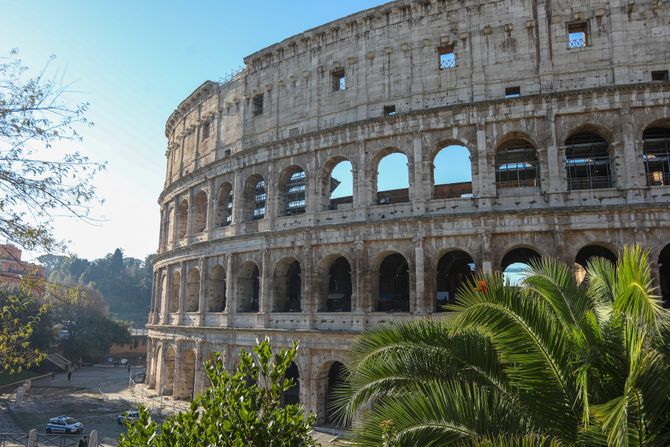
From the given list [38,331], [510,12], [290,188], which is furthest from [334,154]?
[38,331]

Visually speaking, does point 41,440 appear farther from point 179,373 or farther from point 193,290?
point 193,290

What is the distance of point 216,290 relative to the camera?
27.7 meters

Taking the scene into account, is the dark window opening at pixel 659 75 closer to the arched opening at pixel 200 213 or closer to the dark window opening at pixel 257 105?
the dark window opening at pixel 257 105

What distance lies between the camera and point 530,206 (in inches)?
762

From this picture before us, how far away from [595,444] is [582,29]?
19.6m

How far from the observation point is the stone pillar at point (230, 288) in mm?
25492

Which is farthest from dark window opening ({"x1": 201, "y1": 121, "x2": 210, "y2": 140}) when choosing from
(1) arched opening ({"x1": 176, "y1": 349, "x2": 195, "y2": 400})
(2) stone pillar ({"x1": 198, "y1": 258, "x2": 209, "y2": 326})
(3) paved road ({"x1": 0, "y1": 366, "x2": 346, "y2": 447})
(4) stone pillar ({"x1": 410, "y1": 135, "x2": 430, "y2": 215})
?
(3) paved road ({"x1": 0, "y1": 366, "x2": 346, "y2": 447})

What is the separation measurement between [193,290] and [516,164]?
62.9ft

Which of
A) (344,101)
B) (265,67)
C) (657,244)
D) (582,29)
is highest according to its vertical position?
(265,67)

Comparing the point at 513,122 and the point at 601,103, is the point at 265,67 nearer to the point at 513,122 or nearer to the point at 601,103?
the point at 513,122

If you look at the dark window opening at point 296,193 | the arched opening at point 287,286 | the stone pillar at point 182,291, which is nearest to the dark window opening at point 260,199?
the dark window opening at point 296,193

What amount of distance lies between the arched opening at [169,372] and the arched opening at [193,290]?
3.12 metres

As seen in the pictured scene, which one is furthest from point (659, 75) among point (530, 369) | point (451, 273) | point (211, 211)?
point (211, 211)

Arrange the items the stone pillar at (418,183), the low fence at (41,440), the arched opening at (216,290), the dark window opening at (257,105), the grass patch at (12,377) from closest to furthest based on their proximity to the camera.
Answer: the stone pillar at (418,183) < the low fence at (41,440) < the dark window opening at (257,105) < the arched opening at (216,290) < the grass patch at (12,377)
